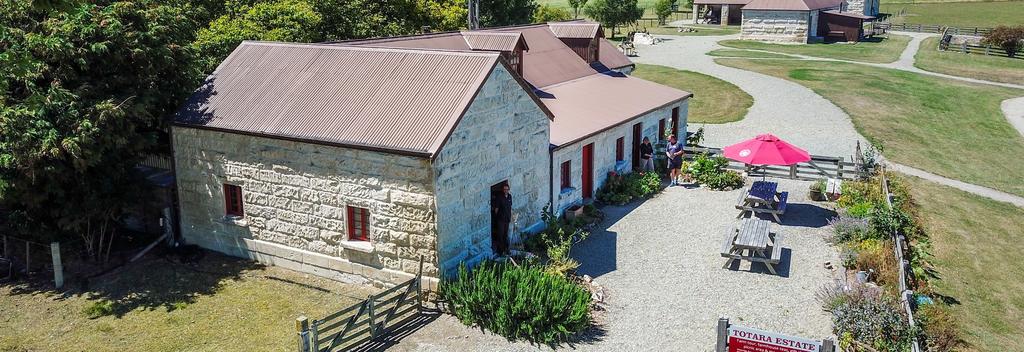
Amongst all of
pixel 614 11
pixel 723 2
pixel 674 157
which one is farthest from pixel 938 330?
pixel 723 2

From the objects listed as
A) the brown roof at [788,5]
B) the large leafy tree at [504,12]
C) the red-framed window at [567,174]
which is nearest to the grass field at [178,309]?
the red-framed window at [567,174]

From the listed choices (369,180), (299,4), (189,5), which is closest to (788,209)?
(369,180)

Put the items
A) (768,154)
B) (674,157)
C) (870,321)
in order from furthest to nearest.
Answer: (674,157), (768,154), (870,321)

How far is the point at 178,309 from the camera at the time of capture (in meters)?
17.9

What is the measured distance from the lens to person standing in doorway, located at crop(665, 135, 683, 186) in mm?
26188

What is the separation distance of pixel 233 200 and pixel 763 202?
45.9 ft

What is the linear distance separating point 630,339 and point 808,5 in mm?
58597

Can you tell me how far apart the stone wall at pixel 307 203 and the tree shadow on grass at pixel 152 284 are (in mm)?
653

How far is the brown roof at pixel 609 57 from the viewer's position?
1404 inches

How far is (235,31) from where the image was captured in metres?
28.8

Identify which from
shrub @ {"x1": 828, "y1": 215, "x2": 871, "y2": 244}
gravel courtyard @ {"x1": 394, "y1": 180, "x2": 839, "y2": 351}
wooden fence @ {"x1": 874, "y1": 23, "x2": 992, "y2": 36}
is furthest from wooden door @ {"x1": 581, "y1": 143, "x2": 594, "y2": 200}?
wooden fence @ {"x1": 874, "y1": 23, "x2": 992, "y2": 36}

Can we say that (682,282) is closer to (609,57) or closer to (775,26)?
(609,57)

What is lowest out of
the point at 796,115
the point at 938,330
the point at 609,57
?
the point at 938,330

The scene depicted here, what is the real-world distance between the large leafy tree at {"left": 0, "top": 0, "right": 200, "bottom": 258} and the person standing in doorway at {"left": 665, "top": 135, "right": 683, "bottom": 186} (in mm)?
14442
